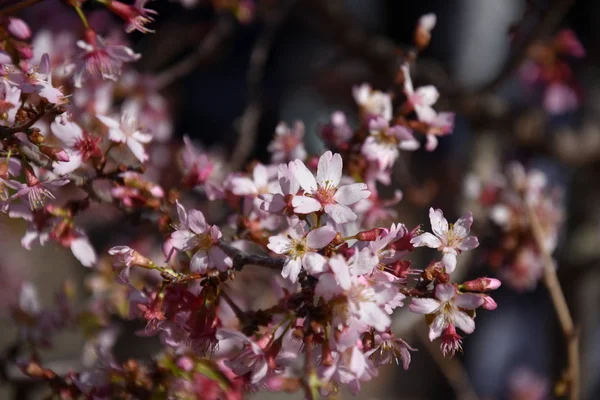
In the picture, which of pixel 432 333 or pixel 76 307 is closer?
pixel 432 333

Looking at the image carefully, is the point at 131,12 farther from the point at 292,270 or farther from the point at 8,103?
the point at 292,270

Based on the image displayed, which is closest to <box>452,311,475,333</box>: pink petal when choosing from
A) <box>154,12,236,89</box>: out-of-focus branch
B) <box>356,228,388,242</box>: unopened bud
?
<box>356,228,388,242</box>: unopened bud

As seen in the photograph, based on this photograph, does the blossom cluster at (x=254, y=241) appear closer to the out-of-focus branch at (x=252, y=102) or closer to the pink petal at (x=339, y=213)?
the pink petal at (x=339, y=213)

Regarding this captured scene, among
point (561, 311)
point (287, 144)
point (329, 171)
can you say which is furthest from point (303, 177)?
point (561, 311)

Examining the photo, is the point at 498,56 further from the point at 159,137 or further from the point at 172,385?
the point at 172,385

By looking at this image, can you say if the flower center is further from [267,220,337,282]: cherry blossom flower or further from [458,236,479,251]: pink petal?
[458,236,479,251]: pink petal

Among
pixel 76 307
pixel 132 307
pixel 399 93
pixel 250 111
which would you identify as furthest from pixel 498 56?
pixel 132 307

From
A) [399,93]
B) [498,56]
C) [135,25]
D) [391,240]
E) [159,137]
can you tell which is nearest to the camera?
[391,240]
